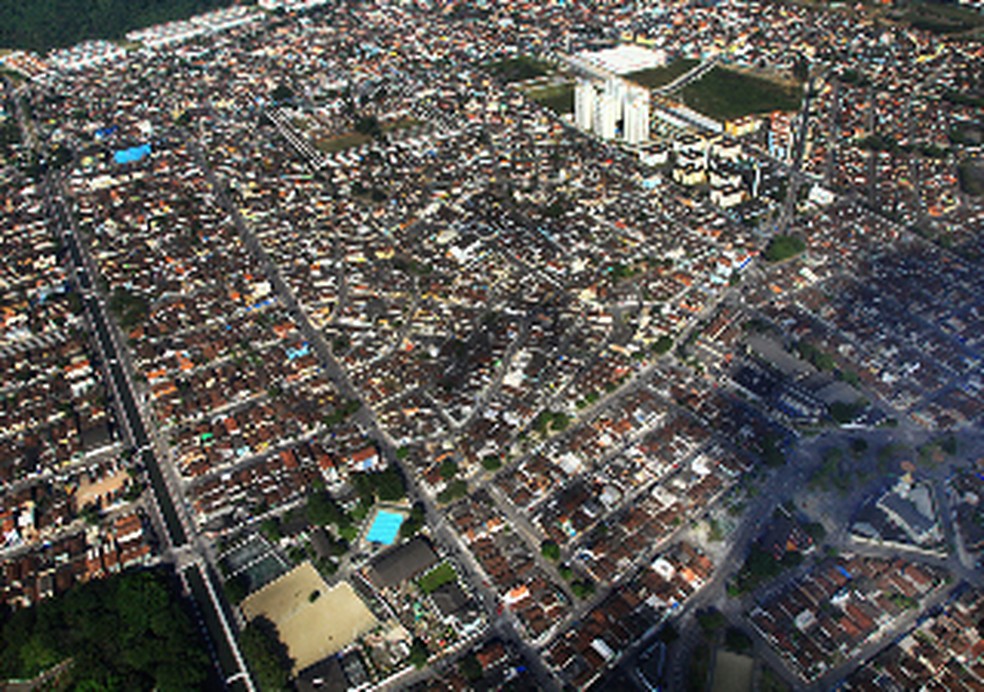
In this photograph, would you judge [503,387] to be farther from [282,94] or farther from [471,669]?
[282,94]

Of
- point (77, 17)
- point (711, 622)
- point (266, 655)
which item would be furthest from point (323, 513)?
point (77, 17)

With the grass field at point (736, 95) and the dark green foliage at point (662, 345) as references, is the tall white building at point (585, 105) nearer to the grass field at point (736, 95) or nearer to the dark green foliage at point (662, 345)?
the grass field at point (736, 95)

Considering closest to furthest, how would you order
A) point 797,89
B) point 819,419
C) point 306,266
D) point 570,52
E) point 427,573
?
point 427,573 < point 819,419 < point 306,266 < point 797,89 < point 570,52

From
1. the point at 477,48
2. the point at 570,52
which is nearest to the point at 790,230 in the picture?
the point at 570,52

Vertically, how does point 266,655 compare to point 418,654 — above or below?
above

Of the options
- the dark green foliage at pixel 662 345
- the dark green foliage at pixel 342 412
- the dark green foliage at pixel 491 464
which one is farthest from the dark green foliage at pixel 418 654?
the dark green foliage at pixel 662 345

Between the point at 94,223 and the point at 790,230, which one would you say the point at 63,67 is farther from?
the point at 790,230
